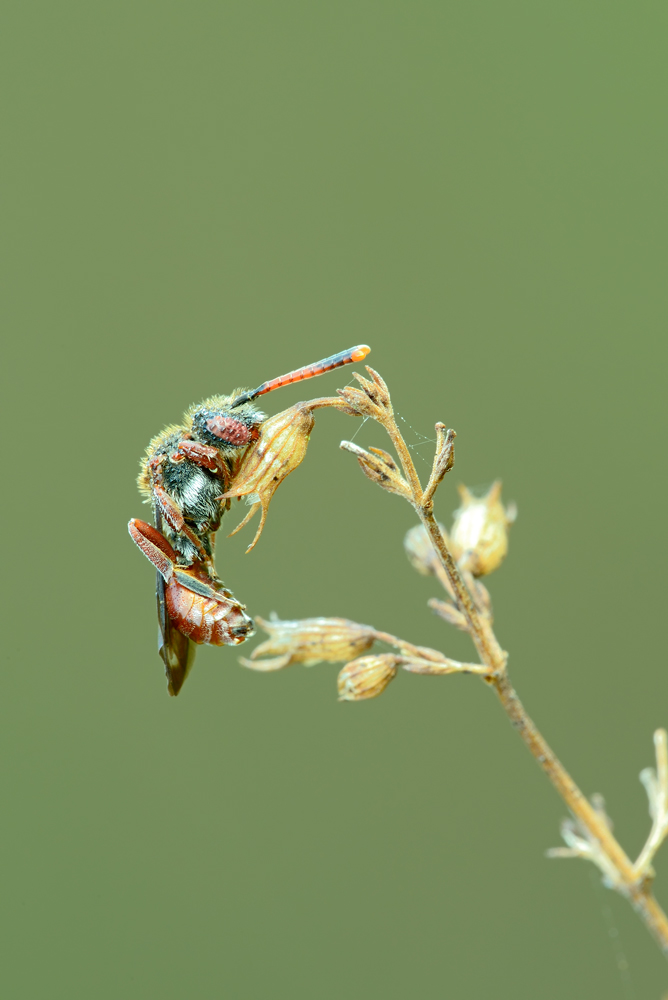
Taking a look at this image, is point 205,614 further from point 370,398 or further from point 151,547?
point 370,398

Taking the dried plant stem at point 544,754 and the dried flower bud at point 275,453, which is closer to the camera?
the dried plant stem at point 544,754

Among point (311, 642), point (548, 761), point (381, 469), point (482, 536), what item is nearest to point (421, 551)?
point (482, 536)

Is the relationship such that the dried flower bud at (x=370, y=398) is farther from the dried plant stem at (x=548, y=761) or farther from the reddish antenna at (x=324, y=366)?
the dried plant stem at (x=548, y=761)

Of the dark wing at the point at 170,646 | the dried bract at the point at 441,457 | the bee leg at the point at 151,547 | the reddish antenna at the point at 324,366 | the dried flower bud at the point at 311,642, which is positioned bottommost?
the dried flower bud at the point at 311,642

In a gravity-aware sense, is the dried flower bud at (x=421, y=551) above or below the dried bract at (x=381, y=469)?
below

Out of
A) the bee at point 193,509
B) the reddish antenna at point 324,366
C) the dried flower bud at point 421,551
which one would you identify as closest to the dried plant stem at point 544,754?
the reddish antenna at point 324,366

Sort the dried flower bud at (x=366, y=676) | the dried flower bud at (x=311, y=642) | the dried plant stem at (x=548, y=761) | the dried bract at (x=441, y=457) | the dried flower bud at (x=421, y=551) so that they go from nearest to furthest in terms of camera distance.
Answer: the dried bract at (x=441, y=457) → the dried plant stem at (x=548, y=761) → the dried flower bud at (x=366, y=676) → the dried flower bud at (x=311, y=642) → the dried flower bud at (x=421, y=551)
